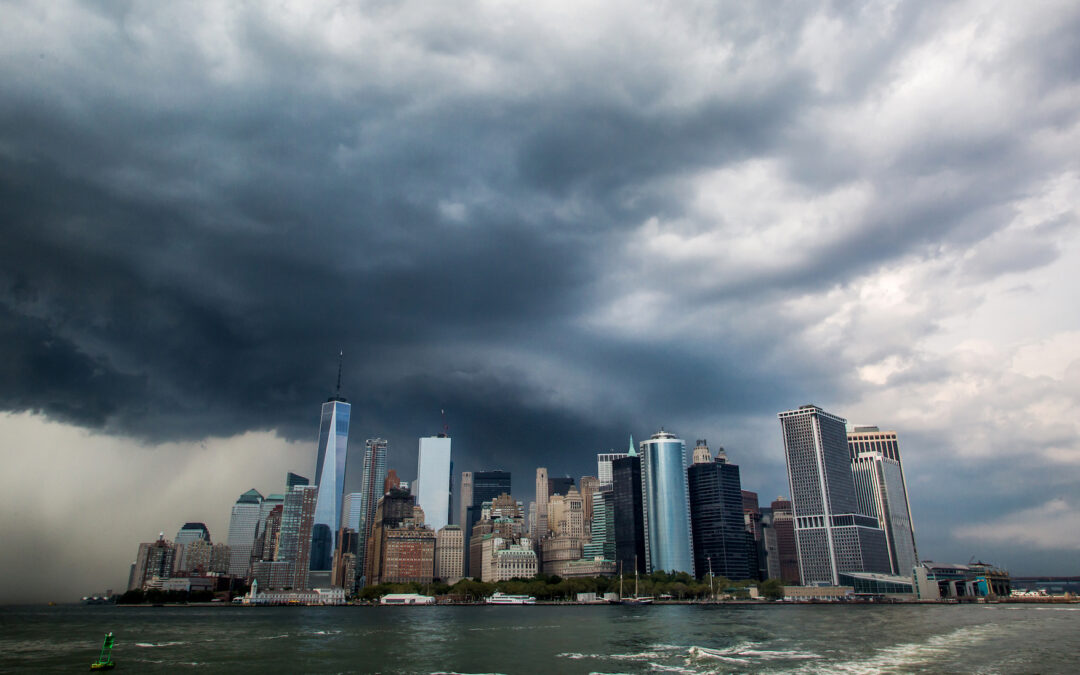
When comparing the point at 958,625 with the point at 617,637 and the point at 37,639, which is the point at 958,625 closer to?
the point at 617,637

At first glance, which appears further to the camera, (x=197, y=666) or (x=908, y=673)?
(x=197, y=666)

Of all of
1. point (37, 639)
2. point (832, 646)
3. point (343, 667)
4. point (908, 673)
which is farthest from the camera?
point (37, 639)

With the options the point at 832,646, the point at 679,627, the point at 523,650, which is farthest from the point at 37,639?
the point at 832,646

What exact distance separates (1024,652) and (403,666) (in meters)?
71.8

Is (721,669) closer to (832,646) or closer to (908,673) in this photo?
(908,673)

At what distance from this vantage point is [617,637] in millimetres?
104312

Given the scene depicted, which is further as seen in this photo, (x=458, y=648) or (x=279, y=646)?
(x=279, y=646)

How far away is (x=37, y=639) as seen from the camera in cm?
11575

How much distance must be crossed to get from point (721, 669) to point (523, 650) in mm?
30185

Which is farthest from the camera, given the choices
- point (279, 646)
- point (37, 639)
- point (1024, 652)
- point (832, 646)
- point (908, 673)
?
point (37, 639)

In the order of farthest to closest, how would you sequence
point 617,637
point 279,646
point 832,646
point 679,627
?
1. point 679,627
2. point 617,637
3. point 279,646
4. point 832,646

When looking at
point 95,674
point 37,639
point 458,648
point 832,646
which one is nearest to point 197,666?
point 95,674

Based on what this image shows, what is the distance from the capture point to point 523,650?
8694cm

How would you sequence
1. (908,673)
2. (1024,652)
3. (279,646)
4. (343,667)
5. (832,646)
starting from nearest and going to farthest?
(908,673) → (343,667) → (1024,652) → (832,646) → (279,646)
